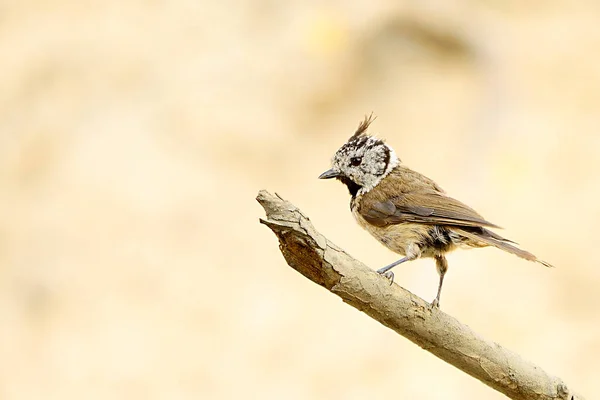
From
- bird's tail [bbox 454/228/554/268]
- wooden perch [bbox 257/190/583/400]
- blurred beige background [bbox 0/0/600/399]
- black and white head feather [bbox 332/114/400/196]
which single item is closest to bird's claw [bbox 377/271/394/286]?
wooden perch [bbox 257/190/583/400]

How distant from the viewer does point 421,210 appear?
158 inches

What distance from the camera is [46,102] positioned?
8.30 meters

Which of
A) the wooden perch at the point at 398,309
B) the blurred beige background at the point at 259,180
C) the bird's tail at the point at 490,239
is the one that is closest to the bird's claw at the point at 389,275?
the wooden perch at the point at 398,309

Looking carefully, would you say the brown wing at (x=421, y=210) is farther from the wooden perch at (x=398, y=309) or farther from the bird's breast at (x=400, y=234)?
the wooden perch at (x=398, y=309)

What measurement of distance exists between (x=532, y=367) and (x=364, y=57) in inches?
208

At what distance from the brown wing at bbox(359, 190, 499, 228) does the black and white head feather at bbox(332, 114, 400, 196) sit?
7.5 inches

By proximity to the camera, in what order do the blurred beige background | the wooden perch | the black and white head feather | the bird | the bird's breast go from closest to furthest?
1. the wooden perch
2. the bird
3. the bird's breast
4. the black and white head feather
5. the blurred beige background

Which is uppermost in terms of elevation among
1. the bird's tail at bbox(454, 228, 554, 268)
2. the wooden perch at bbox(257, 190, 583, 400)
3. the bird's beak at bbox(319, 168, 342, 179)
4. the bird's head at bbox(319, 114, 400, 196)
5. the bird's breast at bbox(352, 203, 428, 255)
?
the bird's head at bbox(319, 114, 400, 196)

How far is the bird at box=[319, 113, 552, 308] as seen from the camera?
385 centimetres

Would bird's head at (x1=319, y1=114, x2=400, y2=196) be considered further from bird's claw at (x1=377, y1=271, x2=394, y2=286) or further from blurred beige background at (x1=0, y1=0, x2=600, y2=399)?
blurred beige background at (x1=0, y1=0, x2=600, y2=399)

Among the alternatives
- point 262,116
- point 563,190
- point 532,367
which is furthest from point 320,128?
point 532,367

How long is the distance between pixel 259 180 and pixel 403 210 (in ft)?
13.6

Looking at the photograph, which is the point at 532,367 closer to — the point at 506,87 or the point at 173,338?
the point at 173,338

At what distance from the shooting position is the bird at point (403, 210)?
385 centimetres
